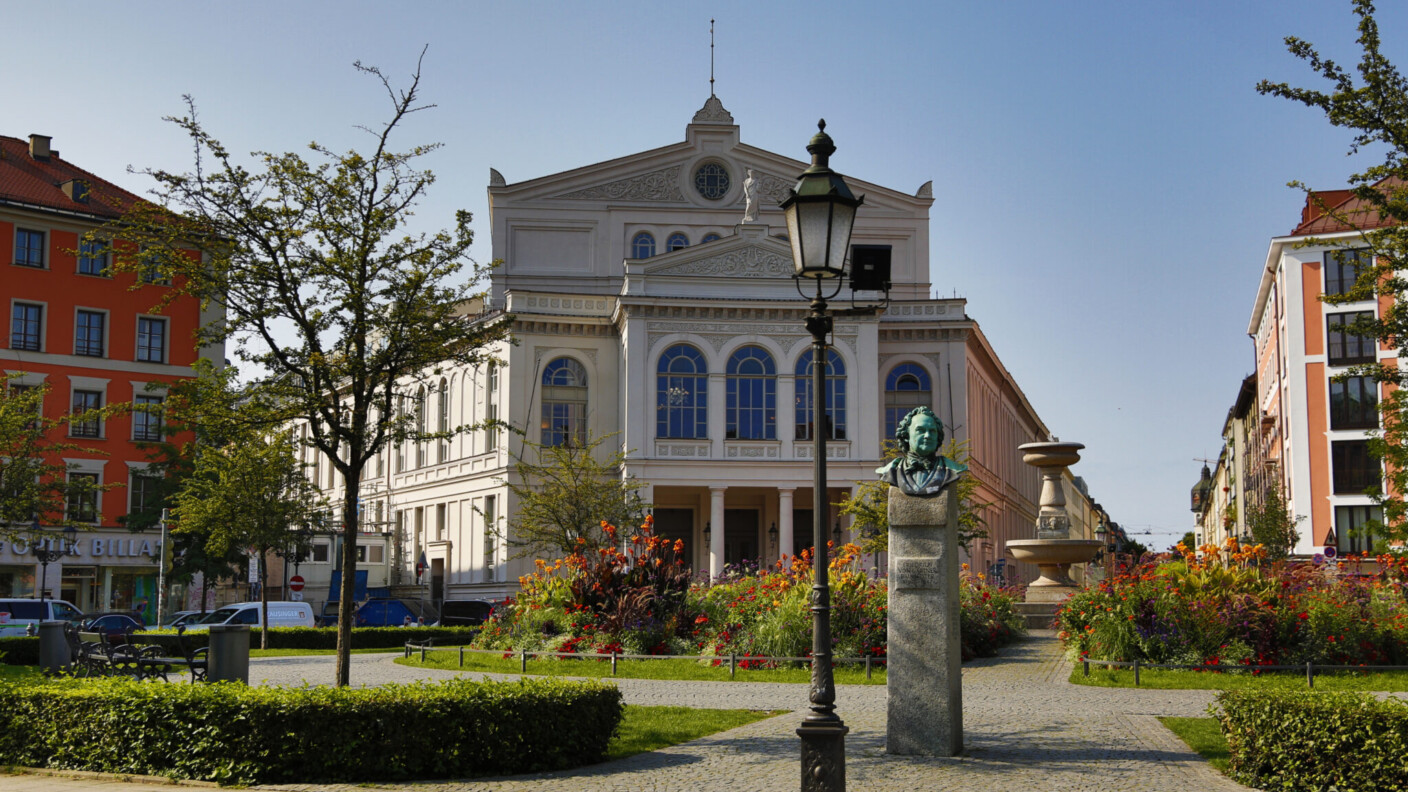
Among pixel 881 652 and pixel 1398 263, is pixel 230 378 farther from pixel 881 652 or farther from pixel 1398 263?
pixel 1398 263

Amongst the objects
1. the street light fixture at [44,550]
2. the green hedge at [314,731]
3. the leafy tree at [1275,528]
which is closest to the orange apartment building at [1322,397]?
the leafy tree at [1275,528]

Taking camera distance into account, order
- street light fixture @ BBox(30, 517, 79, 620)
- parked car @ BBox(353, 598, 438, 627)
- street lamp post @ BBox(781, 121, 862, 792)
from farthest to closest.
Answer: parked car @ BBox(353, 598, 438, 627), street light fixture @ BBox(30, 517, 79, 620), street lamp post @ BBox(781, 121, 862, 792)

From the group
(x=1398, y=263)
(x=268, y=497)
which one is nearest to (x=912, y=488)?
(x=1398, y=263)

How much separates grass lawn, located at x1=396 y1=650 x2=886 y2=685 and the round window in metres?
37.1

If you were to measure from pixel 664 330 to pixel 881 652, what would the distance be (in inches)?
1169

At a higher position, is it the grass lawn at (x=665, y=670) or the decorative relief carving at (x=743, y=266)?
the decorative relief carving at (x=743, y=266)

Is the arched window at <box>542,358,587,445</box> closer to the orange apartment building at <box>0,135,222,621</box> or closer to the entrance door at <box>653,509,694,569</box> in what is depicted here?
the entrance door at <box>653,509,694,569</box>

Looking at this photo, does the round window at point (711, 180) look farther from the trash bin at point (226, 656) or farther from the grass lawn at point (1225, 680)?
the trash bin at point (226, 656)

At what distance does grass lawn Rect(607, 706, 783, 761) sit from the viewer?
1292cm

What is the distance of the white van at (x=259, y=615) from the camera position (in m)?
35.5

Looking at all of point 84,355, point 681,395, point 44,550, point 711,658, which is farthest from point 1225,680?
point 84,355

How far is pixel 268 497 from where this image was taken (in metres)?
37.2

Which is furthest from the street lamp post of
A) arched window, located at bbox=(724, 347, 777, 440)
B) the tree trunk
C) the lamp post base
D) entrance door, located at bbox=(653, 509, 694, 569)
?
entrance door, located at bbox=(653, 509, 694, 569)

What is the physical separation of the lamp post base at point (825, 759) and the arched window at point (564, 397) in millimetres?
43563
